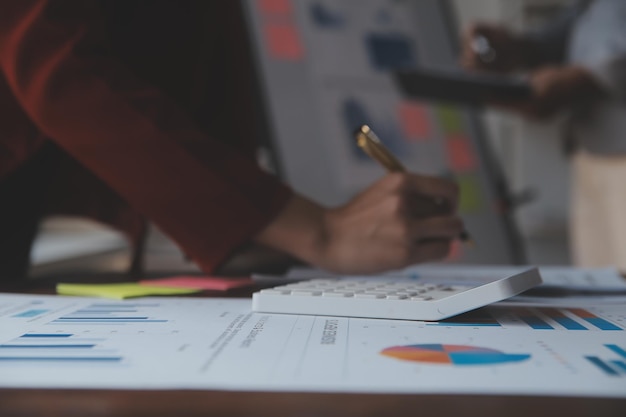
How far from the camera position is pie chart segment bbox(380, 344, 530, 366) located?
11.8 inches

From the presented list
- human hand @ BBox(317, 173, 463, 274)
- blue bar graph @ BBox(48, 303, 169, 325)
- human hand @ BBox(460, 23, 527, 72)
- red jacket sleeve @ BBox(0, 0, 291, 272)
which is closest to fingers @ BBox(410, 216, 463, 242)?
human hand @ BBox(317, 173, 463, 274)

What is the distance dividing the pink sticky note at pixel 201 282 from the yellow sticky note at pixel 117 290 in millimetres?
21

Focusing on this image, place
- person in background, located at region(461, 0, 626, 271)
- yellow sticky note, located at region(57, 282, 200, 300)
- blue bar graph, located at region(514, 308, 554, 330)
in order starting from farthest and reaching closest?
person in background, located at region(461, 0, 626, 271), yellow sticky note, located at region(57, 282, 200, 300), blue bar graph, located at region(514, 308, 554, 330)

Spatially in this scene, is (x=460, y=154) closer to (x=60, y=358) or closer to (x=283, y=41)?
(x=283, y=41)

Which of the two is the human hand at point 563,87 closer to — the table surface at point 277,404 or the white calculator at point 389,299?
the white calculator at point 389,299

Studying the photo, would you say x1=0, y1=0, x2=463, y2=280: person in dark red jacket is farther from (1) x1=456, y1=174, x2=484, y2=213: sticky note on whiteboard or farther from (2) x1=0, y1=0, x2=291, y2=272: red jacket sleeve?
(1) x1=456, y1=174, x2=484, y2=213: sticky note on whiteboard

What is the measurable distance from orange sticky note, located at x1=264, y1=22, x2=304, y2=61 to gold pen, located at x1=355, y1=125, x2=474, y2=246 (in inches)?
27.1

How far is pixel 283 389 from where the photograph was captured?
0.85 feet

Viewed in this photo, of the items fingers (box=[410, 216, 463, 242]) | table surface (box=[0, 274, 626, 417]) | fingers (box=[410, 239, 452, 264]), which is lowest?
table surface (box=[0, 274, 626, 417])

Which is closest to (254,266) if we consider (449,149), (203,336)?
(203,336)

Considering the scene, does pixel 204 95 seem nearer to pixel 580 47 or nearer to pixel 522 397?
pixel 522 397

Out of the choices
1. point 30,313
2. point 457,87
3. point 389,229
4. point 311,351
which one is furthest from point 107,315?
point 457,87

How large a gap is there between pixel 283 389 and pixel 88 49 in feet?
1.40

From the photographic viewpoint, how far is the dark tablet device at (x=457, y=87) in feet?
4.02
